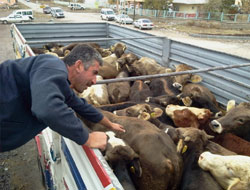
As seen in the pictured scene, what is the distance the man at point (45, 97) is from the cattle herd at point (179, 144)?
24.2 inches

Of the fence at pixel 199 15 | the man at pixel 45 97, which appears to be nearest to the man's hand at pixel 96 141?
the man at pixel 45 97

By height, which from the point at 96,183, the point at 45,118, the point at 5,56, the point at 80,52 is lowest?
the point at 5,56

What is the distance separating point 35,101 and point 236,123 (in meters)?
3.17

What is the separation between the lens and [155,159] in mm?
2762

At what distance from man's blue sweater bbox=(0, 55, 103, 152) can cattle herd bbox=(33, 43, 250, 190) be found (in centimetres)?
79

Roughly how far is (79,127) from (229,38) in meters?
24.4

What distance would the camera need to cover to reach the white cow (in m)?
2.66

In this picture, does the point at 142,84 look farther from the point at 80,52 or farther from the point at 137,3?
the point at 137,3

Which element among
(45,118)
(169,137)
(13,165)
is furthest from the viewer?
(13,165)

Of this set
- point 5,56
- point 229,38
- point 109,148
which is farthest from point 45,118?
point 229,38

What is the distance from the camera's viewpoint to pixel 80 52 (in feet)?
7.69

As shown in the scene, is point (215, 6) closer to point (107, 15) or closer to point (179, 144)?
point (107, 15)

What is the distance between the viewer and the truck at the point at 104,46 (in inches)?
72.7

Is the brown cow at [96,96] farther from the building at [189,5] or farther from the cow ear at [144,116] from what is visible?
the building at [189,5]
